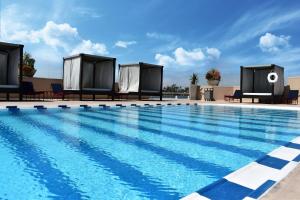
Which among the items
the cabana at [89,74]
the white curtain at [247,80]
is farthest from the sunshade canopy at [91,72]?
the white curtain at [247,80]

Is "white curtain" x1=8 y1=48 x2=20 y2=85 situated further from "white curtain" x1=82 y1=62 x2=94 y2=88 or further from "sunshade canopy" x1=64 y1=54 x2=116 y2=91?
"white curtain" x1=82 y1=62 x2=94 y2=88

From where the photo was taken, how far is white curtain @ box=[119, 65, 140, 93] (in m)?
18.8

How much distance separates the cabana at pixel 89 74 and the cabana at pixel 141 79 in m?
1.92

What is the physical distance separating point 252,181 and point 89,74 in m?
15.5

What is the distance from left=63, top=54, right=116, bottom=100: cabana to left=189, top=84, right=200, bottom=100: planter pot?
29.9 feet

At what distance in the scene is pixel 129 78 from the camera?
19.3 m

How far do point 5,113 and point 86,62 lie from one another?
9113mm

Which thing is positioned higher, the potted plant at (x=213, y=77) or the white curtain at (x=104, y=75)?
the potted plant at (x=213, y=77)

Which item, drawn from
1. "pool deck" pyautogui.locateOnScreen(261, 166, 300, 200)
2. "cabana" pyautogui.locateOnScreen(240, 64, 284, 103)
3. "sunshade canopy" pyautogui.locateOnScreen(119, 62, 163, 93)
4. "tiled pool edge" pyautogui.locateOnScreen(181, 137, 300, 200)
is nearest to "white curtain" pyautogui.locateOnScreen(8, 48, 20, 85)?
"sunshade canopy" pyautogui.locateOnScreen(119, 62, 163, 93)

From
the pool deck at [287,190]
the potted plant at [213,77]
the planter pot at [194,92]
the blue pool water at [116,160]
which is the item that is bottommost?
the blue pool water at [116,160]

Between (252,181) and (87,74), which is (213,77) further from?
(252,181)

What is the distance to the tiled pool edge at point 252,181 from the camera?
2.42 meters

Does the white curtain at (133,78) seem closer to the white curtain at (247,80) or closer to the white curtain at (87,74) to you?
the white curtain at (87,74)

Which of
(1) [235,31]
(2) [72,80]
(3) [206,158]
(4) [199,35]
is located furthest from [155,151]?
(4) [199,35]
